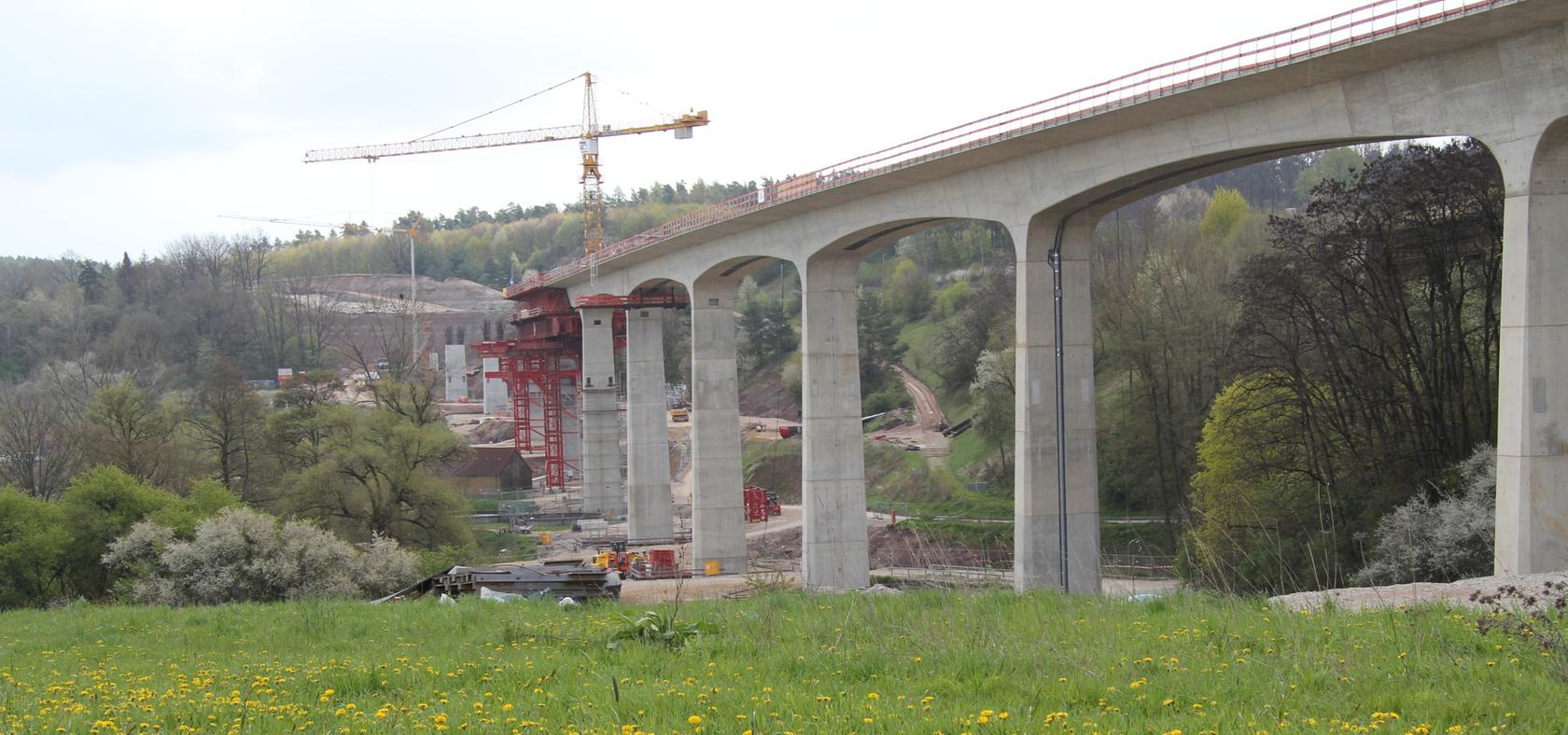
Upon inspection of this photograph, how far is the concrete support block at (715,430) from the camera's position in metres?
46.9

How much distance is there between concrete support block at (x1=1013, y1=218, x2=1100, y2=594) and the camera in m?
27.9

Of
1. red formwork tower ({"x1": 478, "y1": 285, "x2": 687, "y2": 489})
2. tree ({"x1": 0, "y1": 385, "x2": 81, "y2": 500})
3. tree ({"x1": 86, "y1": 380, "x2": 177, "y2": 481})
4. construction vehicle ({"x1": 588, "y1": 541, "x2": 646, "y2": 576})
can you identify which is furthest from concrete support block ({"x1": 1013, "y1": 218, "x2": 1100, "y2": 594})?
red formwork tower ({"x1": 478, "y1": 285, "x2": 687, "y2": 489})

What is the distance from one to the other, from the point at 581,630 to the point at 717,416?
116 ft

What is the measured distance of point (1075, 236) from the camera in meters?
28.4

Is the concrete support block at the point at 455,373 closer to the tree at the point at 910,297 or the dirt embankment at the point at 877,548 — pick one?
the tree at the point at 910,297

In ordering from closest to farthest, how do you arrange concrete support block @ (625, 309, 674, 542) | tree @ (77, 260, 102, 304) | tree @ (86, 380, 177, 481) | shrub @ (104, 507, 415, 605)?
shrub @ (104, 507, 415, 605)
tree @ (86, 380, 177, 481)
concrete support block @ (625, 309, 674, 542)
tree @ (77, 260, 102, 304)

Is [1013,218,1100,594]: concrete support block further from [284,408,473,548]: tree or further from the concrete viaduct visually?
[284,408,473,548]: tree

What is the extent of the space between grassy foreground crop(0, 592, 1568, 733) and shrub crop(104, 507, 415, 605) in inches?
449

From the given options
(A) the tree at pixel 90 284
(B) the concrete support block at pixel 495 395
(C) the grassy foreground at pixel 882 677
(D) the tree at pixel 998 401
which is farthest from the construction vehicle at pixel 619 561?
(A) the tree at pixel 90 284

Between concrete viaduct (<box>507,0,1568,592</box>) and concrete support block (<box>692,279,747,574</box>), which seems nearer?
concrete viaduct (<box>507,0,1568,592</box>)

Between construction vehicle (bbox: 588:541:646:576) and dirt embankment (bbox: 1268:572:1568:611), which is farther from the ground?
dirt embankment (bbox: 1268:572:1568:611)

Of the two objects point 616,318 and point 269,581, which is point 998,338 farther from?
point 269,581

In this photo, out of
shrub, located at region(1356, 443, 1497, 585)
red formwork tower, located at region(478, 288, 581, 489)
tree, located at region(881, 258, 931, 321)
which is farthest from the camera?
tree, located at region(881, 258, 931, 321)

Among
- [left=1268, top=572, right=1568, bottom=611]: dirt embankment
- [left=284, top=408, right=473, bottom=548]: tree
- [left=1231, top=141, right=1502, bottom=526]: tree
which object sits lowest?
[left=284, top=408, right=473, bottom=548]: tree
